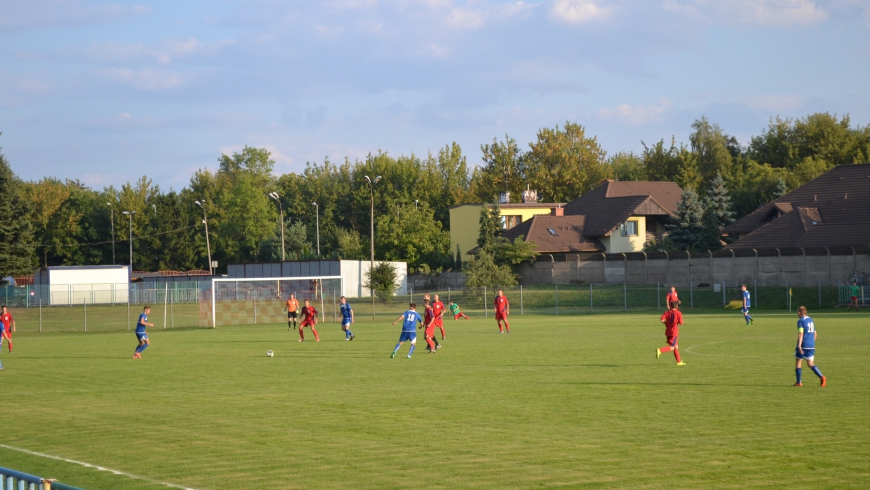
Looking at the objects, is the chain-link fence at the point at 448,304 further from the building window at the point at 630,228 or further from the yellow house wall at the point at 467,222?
the yellow house wall at the point at 467,222

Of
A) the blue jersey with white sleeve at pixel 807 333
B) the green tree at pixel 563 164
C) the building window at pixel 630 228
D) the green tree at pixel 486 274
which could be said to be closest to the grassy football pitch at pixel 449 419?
the blue jersey with white sleeve at pixel 807 333

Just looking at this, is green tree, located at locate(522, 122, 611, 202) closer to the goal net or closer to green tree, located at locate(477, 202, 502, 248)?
green tree, located at locate(477, 202, 502, 248)

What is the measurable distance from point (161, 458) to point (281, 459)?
→ 5.24 ft

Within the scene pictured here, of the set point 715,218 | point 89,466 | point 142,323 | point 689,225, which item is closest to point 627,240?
point 689,225

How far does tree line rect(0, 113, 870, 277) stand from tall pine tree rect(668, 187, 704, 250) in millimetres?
13610

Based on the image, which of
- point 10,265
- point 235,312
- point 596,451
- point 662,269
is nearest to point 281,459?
point 596,451

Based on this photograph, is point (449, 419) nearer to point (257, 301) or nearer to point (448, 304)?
point (448, 304)

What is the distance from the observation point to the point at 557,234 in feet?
256

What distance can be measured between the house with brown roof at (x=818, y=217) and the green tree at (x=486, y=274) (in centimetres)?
1695

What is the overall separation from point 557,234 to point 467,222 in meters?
14.8

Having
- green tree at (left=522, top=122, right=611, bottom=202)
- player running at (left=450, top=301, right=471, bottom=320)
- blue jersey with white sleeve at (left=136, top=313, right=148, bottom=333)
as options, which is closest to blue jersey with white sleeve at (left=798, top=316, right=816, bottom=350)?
player running at (left=450, top=301, right=471, bottom=320)

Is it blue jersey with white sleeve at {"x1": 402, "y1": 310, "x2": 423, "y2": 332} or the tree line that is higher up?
the tree line

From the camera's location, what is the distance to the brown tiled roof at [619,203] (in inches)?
3091

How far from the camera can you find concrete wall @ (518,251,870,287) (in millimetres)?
55469
